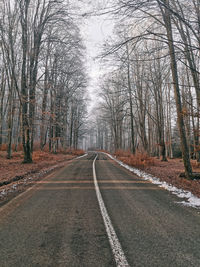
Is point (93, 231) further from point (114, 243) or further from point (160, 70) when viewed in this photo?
point (160, 70)

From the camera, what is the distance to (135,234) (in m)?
3.05

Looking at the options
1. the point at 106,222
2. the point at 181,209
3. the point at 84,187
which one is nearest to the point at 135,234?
the point at 106,222

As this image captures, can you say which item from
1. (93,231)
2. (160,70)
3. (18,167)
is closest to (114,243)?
(93,231)

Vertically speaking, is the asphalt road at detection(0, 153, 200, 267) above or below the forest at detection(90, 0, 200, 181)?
below

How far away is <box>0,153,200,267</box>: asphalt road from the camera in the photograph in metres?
2.38

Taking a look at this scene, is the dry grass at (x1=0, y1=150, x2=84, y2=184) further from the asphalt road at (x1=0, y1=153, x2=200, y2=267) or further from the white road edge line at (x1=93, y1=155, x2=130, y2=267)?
the white road edge line at (x1=93, y1=155, x2=130, y2=267)

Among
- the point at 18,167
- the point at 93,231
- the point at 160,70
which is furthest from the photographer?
the point at 160,70

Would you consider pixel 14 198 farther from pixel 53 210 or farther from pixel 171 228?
pixel 171 228

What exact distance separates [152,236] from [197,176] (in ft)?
20.5

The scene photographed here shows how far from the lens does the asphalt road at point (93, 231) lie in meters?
2.38

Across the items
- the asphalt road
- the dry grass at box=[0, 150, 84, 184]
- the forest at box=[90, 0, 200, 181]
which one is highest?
the forest at box=[90, 0, 200, 181]

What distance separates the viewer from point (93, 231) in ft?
10.4

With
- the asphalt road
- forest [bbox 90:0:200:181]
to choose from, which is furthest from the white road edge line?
forest [bbox 90:0:200:181]

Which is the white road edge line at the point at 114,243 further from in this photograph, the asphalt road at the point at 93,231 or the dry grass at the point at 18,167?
the dry grass at the point at 18,167
